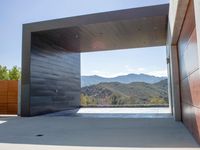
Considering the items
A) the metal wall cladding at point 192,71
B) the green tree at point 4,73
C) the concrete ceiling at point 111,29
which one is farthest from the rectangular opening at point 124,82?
the metal wall cladding at point 192,71

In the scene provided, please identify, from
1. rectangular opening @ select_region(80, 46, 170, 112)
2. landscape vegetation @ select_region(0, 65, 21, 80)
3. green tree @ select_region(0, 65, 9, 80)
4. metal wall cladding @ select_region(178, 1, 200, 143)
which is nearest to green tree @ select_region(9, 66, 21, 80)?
landscape vegetation @ select_region(0, 65, 21, 80)

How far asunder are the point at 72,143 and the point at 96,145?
0.52m

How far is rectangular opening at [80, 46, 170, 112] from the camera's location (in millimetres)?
17938

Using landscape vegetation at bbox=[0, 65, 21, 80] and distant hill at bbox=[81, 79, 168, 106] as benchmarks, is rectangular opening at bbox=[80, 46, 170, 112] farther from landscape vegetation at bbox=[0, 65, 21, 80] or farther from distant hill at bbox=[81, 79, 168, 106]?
landscape vegetation at bbox=[0, 65, 21, 80]

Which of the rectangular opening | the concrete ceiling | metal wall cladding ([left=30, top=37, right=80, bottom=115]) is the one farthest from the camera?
the rectangular opening

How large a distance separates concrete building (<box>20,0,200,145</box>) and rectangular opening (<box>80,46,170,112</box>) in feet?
10.1

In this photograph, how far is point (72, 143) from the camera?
4.49m

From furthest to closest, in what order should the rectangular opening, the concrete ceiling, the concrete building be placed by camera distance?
1. the rectangular opening
2. the concrete ceiling
3. the concrete building

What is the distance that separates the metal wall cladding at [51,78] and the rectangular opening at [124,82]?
83.6 inches

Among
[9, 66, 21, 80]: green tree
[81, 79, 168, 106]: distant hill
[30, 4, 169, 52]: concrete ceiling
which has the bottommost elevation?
[81, 79, 168, 106]: distant hill

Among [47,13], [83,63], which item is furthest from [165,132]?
[83,63]

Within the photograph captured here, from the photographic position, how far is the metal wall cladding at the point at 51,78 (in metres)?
10.2

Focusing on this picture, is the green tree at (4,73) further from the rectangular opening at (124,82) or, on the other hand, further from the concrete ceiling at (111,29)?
the concrete ceiling at (111,29)

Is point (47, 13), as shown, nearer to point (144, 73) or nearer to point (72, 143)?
point (72, 143)
